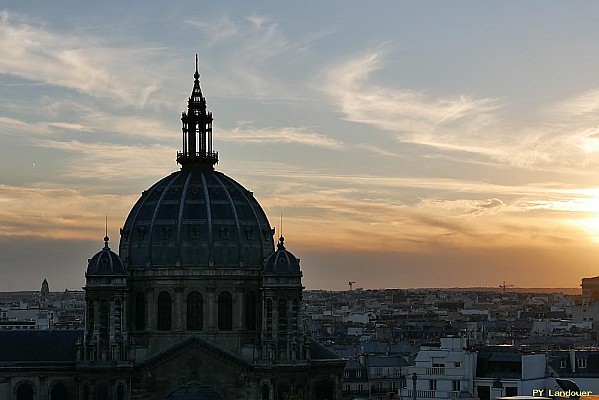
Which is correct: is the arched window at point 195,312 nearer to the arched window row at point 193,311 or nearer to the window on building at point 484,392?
the arched window row at point 193,311

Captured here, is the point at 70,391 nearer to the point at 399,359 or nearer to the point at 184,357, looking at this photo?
the point at 184,357

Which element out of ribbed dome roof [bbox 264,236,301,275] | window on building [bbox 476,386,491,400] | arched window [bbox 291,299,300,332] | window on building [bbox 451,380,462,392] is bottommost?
window on building [bbox 476,386,491,400]

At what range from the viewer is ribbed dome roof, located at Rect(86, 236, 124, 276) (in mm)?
140250

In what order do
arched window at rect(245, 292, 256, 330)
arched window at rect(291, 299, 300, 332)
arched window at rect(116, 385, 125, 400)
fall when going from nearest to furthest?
arched window at rect(116, 385, 125, 400) < arched window at rect(291, 299, 300, 332) < arched window at rect(245, 292, 256, 330)

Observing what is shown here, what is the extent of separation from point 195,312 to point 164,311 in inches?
97.7

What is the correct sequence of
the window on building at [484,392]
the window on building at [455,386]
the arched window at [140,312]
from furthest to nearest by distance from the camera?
the arched window at [140,312] < the window on building at [455,386] < the window on building at [484,392]

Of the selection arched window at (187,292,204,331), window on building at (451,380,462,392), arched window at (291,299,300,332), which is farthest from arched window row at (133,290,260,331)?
window on building at (451,380,462,392)

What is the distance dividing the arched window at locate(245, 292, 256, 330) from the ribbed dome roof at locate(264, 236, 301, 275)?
368 cm

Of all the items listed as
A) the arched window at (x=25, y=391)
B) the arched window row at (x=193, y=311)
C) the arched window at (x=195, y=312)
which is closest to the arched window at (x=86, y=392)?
the arched window at (x=25, y=391)

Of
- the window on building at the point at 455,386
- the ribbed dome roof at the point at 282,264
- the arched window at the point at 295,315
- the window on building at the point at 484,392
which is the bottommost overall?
the window on building at the point at 484,392

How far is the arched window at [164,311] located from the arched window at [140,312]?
4.21 ft

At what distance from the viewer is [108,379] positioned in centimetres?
14038

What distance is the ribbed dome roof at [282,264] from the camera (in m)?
141

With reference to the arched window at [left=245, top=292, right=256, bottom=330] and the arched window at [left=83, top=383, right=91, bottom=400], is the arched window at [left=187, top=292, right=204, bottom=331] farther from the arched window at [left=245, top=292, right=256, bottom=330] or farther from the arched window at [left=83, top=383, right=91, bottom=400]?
the arched window at [left=83, top=383, right=91, bottom=400]
